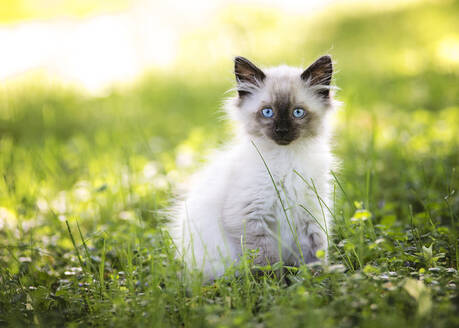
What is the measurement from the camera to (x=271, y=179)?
279 cm

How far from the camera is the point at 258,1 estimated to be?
1385cm

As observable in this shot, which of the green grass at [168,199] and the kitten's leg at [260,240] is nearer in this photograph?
the green grass at [168,199]

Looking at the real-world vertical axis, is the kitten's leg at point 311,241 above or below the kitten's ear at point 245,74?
below

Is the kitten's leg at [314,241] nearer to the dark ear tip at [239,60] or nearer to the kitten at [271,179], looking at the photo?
the kitten at [271,179]

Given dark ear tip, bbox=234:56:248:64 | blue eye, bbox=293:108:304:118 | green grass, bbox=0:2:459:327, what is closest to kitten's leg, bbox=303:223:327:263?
green grass, bbox=0:2:459:327

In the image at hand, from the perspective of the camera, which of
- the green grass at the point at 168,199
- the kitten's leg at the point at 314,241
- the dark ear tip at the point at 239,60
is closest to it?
the green grass at the point at 168,199

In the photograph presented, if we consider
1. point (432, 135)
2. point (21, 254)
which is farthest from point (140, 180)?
point (432, 135)

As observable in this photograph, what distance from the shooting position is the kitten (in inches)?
108

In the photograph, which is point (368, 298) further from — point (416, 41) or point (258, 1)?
point (258, 1)

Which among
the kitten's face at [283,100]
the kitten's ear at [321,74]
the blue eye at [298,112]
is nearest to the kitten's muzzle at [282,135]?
the kitten's face at [283,100]

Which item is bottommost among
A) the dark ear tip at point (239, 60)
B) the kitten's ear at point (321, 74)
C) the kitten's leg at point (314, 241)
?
the kitten's leg at point (314, 241)

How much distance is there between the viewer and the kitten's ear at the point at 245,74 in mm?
2965

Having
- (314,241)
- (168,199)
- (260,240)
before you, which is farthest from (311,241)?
(168,199)

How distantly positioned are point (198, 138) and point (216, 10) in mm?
7997
